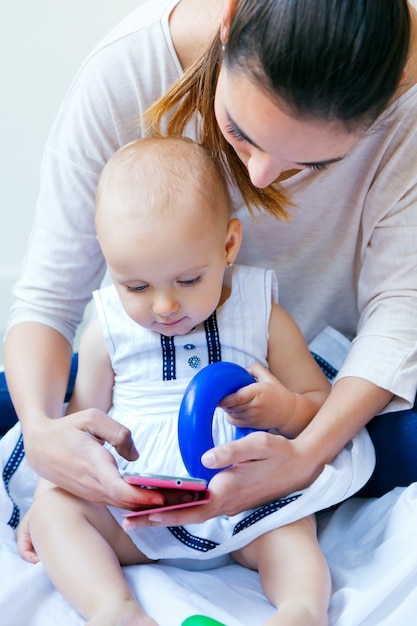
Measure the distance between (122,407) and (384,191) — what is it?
0.53 metres

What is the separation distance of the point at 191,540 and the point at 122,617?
17cm

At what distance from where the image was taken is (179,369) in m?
1.26

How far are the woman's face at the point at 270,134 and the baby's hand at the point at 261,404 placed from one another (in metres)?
0.28

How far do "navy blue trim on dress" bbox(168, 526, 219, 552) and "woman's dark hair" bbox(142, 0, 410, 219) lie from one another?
56 cm

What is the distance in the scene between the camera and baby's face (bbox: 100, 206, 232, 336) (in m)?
1.13

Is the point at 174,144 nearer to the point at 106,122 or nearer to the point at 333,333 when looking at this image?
the point at 106,122

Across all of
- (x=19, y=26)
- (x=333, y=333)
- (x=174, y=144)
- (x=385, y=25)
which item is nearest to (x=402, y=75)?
(x=385, y=25)

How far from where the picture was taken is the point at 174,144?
1193 millimetres

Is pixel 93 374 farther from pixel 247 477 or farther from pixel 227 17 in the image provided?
pixel 227 17

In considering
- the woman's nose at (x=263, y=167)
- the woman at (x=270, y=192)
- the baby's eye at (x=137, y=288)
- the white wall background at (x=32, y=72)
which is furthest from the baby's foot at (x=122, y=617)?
the white wall background at (x=32, y=72)

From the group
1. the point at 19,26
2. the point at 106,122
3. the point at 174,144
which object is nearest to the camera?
the point at 174,144

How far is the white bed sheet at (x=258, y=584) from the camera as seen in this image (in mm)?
1014

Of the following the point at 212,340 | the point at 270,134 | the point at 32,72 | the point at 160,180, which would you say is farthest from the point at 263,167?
the point at 32,72

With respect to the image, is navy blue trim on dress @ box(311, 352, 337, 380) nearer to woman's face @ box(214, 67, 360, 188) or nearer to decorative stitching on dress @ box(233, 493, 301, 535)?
decorative stitching on dress @ box(233, 493, 301, 535)
